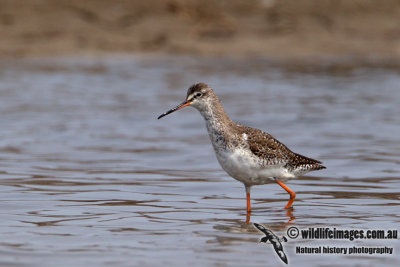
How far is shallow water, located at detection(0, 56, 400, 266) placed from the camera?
7973mm

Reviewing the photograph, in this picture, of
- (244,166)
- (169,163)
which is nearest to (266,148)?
(244,166)

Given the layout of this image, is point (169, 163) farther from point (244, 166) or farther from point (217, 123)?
point (244, 166)

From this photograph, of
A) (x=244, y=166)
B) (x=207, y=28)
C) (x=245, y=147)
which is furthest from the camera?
(x=207, y=28)

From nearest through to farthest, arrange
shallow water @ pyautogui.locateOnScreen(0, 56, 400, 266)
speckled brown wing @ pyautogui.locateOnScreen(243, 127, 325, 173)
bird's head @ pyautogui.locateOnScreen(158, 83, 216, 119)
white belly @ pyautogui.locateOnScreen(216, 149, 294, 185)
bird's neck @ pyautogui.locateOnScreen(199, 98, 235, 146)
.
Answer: shallow water @ pyautogui.locateOnScreen(0, 56, 400, 266), white belly @ pyautogui.locateOnScreen(216, 149, 294, 185), bird's neck @ pyautogui.locateOnScreen(199, 98, 235, 146), speckled brown wing @ pyautogui.locateOnScreen(243, 127, 325, 173), bird's head @ pyautogui.locateOnScreen(158, 83, 216, 119)

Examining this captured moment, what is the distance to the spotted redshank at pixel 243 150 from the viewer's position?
937 centimetres

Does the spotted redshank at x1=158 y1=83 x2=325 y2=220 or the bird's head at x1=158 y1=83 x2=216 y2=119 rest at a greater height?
the bird's head at x1=158 y1=83 x2=216 y2=119

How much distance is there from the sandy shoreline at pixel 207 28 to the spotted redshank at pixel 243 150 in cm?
1632

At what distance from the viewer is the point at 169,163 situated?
43.5 feet

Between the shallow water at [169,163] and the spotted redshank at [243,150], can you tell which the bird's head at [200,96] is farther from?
the shallow water at [169,163]

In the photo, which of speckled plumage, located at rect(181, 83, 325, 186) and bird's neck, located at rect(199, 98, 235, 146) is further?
bird's neck, located at rect(199, 98, 235, 146)

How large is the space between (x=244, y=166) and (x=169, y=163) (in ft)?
13.4

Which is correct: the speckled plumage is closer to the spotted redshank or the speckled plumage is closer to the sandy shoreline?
the spotted redshank

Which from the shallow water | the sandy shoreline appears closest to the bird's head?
the shallow water

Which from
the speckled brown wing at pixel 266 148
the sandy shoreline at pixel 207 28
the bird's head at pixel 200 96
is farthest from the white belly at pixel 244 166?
the sandy shoreline at pixel 207 28
